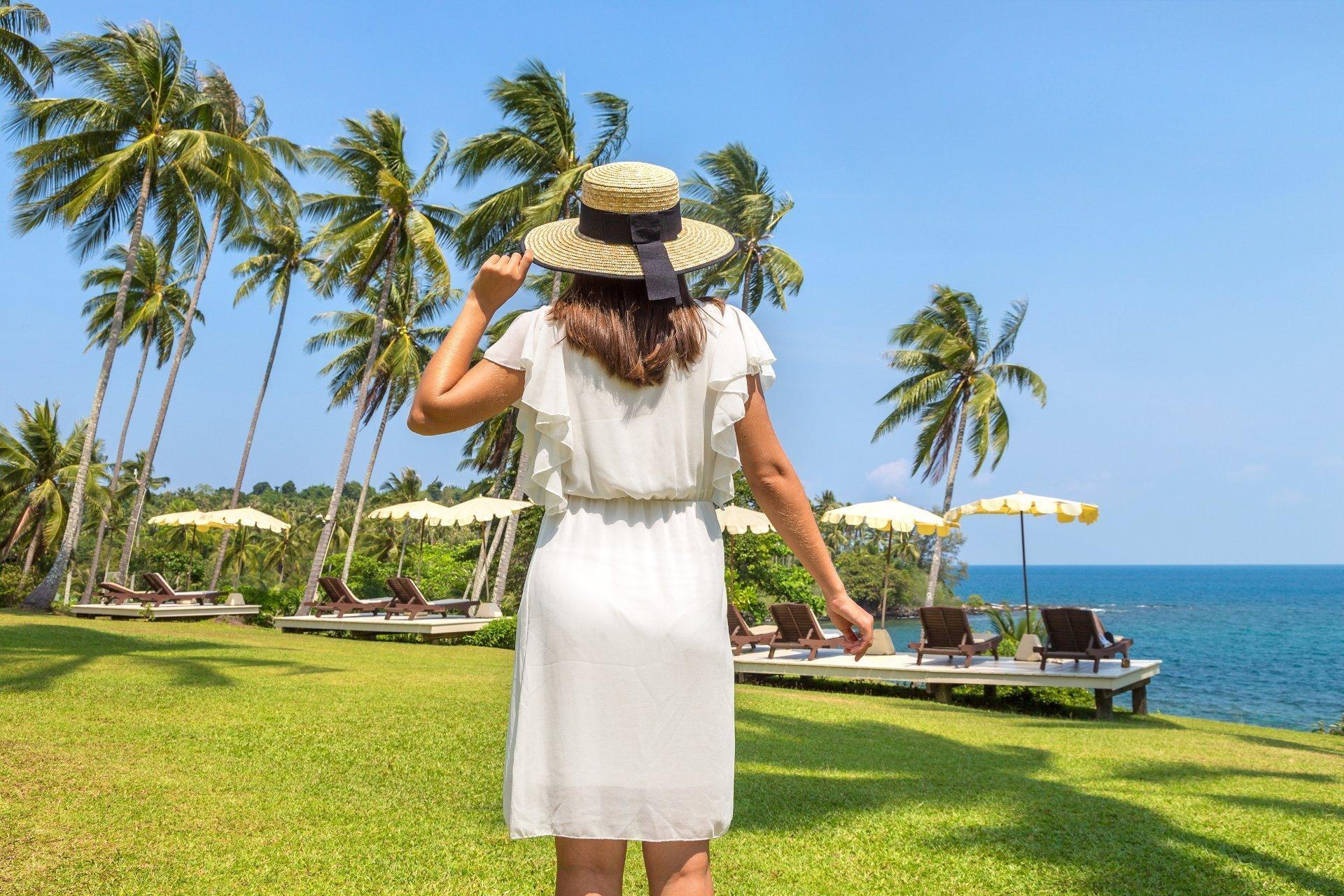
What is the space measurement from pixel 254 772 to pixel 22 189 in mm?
20898

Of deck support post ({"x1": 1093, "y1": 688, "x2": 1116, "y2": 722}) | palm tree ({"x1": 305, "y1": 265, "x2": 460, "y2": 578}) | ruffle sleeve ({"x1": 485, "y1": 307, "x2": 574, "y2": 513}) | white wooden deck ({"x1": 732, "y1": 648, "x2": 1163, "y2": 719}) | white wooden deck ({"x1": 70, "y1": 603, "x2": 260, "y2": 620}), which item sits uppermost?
palm tree ({"x1": 305, "y1": 265, "x2": 460, "y2": 578})

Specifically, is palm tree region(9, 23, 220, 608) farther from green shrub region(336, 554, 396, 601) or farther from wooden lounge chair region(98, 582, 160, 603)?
green shrub region(336, 554, 396, 601)

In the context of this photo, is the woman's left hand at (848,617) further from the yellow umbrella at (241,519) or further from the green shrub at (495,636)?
the yellow umbrella at (241,519)

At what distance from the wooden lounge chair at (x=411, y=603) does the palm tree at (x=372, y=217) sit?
2.96m

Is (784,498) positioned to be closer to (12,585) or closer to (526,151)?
(526,151)

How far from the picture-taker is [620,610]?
197 cm

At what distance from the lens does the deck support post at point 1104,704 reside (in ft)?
44.3

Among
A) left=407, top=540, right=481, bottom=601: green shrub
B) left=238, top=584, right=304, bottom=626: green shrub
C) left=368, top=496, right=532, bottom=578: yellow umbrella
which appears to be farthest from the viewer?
left=407, top=540, right=481, bottom=601: green shrub

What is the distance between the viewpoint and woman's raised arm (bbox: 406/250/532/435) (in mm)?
2082

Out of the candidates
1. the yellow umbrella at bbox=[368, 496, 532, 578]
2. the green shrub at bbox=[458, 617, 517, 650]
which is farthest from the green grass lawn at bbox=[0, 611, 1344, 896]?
the yellow umbrella at bbox=[368, 496, 532, 578]

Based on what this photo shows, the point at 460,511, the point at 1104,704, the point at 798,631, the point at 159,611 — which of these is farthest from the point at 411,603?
the point at 1104,704

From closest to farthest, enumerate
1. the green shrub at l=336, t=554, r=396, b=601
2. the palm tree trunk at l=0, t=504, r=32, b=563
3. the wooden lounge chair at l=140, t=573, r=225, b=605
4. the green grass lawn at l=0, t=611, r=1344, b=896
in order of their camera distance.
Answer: the green grass lawn at l=0, t=611, r=1344, b=896
the wooden lounge chair at l=140, t=573, r=225, b=605
the palm tree trunk at l=0, t=504, r=32, b=563
the green shrub at l=336, t=554, r=396, b=601

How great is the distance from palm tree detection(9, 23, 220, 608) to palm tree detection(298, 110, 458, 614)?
139 inches

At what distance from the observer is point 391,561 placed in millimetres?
53969
